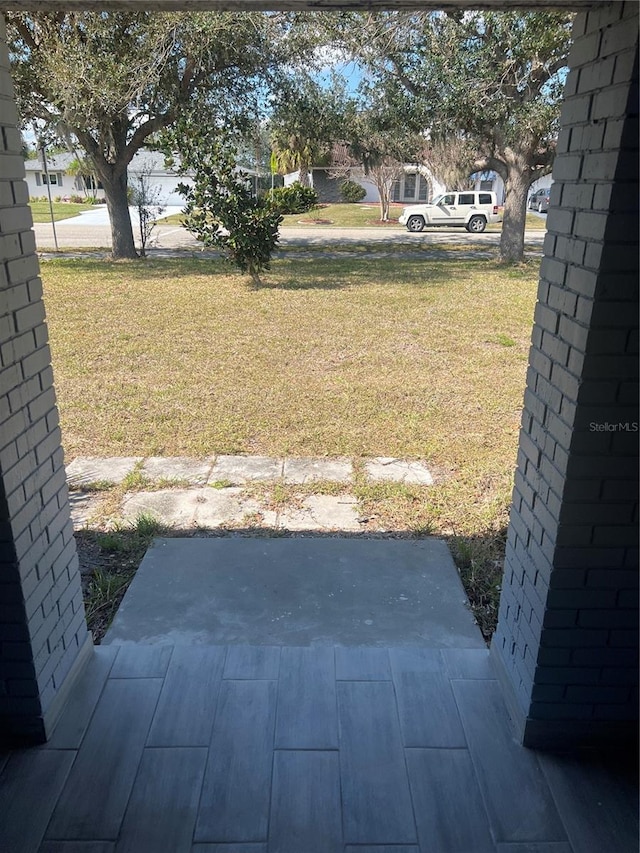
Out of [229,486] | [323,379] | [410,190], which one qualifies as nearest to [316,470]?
[229,486]

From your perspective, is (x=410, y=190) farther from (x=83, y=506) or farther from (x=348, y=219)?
(x=83, y=506)

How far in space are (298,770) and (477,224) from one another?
21101 mm

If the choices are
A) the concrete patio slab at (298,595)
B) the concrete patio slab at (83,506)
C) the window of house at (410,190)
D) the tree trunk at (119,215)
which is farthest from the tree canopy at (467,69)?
the window of house at (410,190)

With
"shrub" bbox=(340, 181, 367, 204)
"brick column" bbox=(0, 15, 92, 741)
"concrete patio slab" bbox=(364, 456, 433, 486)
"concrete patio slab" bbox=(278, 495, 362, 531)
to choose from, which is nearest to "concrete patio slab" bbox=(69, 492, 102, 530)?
"concrete patio slab" bbox=(278, 495, 362, 531)

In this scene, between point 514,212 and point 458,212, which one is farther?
point 458,212

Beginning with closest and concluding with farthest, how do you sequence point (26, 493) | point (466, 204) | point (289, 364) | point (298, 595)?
point (26, 493)
point (298, 595)
point (289, 364)
point (466, 204)

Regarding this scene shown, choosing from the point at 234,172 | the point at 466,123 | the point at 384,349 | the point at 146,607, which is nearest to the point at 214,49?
the point at 234,172

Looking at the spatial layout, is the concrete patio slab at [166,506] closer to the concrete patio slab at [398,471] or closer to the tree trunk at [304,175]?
the concrete patio slab at [398,471]

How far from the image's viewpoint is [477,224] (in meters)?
20.8

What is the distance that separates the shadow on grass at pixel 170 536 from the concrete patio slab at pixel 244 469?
0.57m

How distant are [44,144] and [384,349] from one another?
897 centimetres

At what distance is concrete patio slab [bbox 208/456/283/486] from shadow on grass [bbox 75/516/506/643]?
57cm

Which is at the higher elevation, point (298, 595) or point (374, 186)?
point (374, 186)

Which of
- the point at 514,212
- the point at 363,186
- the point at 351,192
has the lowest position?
the point at 514,212
